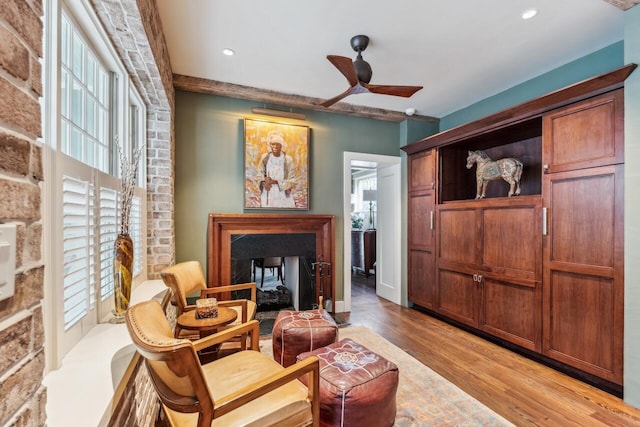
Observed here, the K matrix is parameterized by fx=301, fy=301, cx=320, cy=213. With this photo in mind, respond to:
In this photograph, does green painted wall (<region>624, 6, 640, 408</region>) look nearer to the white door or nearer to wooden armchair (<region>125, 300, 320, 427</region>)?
wooden armchair (<region>125, 300, 320, 427</region>)

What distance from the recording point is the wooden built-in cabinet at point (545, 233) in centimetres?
220

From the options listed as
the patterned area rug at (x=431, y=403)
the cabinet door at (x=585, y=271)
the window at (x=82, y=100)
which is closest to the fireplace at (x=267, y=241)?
the patterned area rug at (x=431, y=403)

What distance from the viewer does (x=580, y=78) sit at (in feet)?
9.12

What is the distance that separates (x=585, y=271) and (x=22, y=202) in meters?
3.18

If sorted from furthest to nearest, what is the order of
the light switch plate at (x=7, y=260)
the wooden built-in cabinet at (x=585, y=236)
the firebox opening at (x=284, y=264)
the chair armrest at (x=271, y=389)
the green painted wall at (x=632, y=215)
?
the firebox opening at (x=284, y=264)
the wooden built-in cabinet at (x=585, y=236)
the green painted wall at (x=632, y=215)
the chair armrest at (x=271, y=389)
the light switch plate at (x=7, y=260)

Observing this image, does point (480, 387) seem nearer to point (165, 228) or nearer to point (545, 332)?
point (545, 332)

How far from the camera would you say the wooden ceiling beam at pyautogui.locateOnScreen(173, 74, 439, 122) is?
324cm

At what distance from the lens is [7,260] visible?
1.66 feet

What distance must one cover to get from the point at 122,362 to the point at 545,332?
3.11m

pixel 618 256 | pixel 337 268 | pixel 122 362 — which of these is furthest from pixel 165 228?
pixel 618 256

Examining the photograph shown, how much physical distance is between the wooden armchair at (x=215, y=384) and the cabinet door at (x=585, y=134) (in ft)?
8.35

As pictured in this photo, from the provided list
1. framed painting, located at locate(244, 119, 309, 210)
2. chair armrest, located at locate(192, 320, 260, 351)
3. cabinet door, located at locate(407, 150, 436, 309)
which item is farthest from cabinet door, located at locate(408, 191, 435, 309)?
chair armrest, located at locate(192, 320, 260, 351)

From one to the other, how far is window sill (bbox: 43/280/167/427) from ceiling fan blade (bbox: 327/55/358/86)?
213 cm

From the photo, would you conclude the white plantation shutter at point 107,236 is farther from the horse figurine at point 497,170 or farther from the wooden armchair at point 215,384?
the horse figurine at point 497,170
